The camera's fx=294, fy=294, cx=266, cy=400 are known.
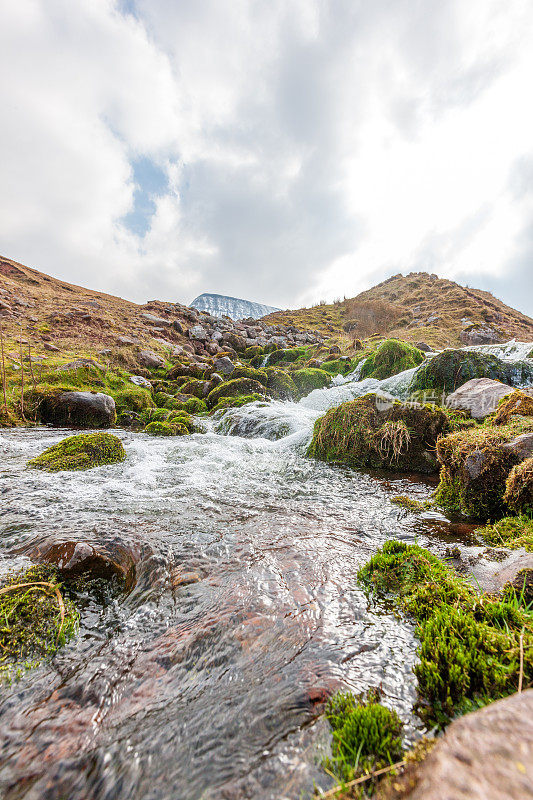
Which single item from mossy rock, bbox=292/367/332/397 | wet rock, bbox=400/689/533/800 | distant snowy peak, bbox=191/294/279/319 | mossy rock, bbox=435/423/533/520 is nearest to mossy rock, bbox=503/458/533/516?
mossy rock, bbox=435/423/533/520

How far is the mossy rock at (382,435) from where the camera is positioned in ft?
22.9

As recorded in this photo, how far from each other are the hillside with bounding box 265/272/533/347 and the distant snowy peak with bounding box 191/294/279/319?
114 metres

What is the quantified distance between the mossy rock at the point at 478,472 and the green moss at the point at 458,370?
236 inches

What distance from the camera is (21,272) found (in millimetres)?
33906

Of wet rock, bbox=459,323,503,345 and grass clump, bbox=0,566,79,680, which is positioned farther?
wet rock, bbox=459,323,503,345

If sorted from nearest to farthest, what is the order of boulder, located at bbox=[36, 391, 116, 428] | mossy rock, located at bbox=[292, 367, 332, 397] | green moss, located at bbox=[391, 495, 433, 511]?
1. green moss, located at bbox=[391, 495, 433, 511]
2. boulder, located at bbox=[36, 391, 116, 428]
3. mossy rock, located at bbox=[292, 367, 332, 397]

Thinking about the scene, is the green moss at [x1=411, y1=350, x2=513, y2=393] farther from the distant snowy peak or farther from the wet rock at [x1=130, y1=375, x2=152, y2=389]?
the distant snowy peak

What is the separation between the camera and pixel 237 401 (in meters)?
15.2

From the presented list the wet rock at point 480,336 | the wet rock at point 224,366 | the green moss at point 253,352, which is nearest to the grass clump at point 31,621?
the wet rock at point 224,366

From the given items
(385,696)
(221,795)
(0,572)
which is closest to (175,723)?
(221,795)

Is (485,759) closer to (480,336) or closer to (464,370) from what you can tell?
(464,370)

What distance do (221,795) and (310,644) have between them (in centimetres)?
102

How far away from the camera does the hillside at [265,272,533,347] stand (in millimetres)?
27297

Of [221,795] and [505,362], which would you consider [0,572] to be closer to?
[221,795]
